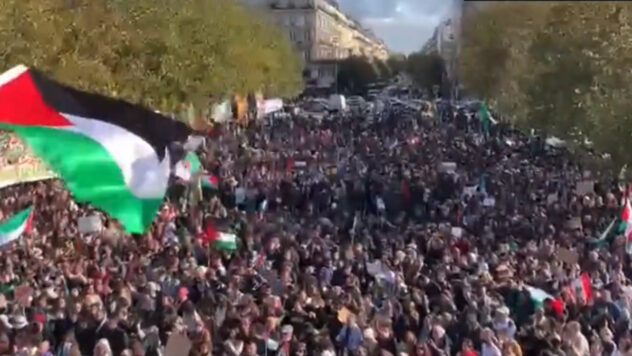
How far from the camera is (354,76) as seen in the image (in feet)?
496

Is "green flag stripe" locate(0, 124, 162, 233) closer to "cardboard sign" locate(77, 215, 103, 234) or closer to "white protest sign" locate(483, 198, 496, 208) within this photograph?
"cardboard sign" locate(77, 215, 103, 234)

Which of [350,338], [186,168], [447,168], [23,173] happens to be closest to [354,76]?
[447,168]

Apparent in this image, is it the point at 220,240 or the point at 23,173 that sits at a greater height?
the point at 23,173

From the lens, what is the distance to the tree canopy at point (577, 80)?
26.8 meters

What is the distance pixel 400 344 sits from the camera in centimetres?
1284

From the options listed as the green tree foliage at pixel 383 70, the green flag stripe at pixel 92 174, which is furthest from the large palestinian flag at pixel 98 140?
the green tree foliage at pixel 383 70

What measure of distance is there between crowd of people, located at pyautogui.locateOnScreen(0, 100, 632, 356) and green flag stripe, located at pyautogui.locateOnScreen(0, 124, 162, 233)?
222cm

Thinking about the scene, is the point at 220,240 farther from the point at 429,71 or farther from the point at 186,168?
the point at 429,71

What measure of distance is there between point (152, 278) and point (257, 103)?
6222 centimetres

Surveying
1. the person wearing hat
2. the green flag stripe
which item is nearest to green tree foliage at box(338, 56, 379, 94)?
the person wearing hat

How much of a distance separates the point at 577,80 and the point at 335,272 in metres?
19.4

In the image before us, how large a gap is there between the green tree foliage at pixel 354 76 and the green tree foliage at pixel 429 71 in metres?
6.65

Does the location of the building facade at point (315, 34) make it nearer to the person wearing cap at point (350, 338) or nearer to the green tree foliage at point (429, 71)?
the green tree foliage at point (429, 71)

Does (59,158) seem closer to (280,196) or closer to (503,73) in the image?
(280,196)
